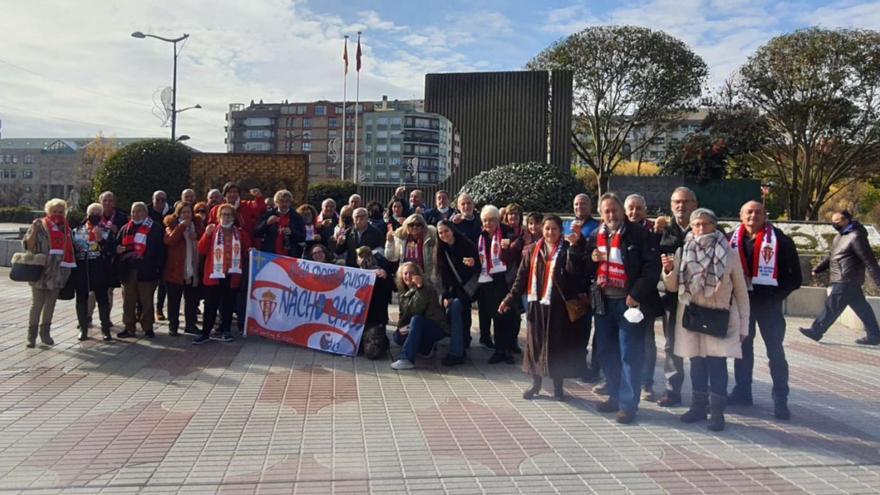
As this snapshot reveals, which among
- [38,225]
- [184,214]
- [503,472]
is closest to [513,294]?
[503,472]

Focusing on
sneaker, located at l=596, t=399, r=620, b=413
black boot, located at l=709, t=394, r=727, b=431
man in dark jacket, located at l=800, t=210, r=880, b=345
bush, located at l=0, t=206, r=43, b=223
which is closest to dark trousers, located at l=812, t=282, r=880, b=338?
man in dark jacket, located at l=800, t=210, r=880, b=345

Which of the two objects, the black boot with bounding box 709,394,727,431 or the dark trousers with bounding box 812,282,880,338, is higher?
the dark trousers with bounding box 812,282,880,338

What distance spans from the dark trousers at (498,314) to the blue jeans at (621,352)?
1.72 m

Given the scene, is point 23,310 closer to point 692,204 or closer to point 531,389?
point 531,389

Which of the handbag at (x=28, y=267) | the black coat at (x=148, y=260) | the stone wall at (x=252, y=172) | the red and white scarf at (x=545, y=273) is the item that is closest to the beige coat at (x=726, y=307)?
the red and white scarf at (x=545, y=273)

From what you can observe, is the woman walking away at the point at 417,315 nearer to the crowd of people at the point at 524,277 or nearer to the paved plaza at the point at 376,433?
the crowd of people at the point at 524,277

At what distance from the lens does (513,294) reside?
6.19m

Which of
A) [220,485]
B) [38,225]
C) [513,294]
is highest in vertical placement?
[38,225]

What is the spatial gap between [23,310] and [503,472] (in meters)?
9.00

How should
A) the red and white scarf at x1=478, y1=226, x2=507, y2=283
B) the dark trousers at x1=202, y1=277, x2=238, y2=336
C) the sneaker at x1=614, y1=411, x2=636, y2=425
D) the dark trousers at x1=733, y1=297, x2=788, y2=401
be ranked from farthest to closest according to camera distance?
the dark trousers at x1=202, y1=277, x2=238, y2=336, the red and white scarf at x1=478, y1=226, x2=507, y2=283, the dark trousers at x1=733, y1=297, x2=788, y2=401, the sneaker at x1=614, y1=411, x2=636, y2=425

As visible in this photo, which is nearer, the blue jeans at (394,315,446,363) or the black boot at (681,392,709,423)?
the black boot at (681,392,709,423)

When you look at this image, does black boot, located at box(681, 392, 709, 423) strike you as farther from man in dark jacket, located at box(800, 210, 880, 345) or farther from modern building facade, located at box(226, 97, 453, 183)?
modern building facade, located at box(226, 97, 453, 183)

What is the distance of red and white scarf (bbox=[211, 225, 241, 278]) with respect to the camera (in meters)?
7.95

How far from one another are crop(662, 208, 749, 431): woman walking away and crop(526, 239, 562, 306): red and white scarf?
964 mm
